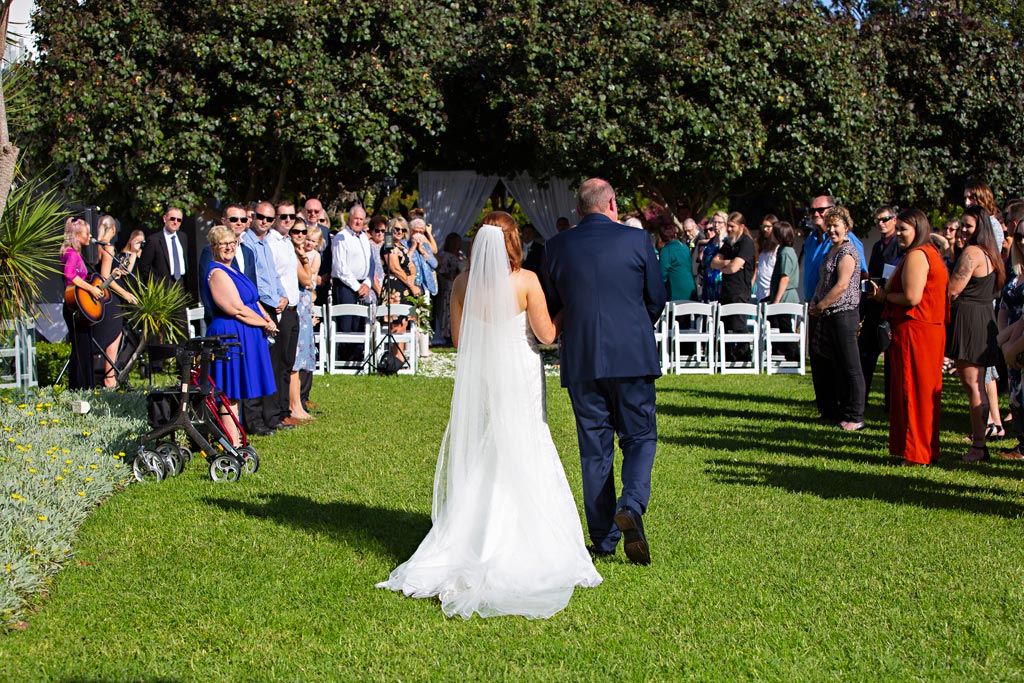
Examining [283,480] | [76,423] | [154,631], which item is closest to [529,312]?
[154,631]

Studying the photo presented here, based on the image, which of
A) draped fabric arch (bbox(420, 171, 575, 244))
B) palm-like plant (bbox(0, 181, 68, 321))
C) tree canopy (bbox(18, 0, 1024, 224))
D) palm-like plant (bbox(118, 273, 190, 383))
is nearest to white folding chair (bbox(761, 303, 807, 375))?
tree canopy (bbox(18, 0, 1024, 224))

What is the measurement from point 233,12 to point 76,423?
36.7 ft

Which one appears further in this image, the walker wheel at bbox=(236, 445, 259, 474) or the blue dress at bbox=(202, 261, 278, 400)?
the blue dress at bbox=(202, 261, 278, 400)

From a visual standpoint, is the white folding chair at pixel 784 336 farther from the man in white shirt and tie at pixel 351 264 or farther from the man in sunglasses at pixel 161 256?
the man in sunglasses at pixel 161 256

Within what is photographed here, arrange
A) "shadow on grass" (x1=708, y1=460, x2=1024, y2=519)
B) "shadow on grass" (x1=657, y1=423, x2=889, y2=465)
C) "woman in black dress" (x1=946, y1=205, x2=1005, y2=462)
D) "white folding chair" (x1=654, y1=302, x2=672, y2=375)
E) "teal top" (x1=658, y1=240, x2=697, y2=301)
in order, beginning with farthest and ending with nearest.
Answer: "teal top" (x1=658, y1=240, x2=697, y2=301) → "white folding chair" (x1=654, y1=302, x2=672, y2=375) → "shadow on grass" (x1=657, y1=423, x2=889, y2=465) → "woman in black dress" (x1=946, y1=205, x2=1005, y2=462) → "shadow on grass" (x1=708, y1=460, x2=1024, y2=519)

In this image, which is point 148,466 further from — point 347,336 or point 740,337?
point 740,337

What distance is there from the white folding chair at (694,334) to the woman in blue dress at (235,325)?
8.19 meters

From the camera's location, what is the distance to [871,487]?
7957 mm

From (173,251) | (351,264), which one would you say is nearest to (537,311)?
(351,264)

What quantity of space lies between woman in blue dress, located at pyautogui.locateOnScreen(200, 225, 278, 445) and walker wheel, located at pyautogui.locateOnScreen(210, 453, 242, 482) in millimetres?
448

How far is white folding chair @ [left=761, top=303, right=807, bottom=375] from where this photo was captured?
51.3 feet

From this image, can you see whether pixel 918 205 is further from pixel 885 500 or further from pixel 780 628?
pixel 780 628

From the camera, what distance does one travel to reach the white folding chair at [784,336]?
15.6 meters

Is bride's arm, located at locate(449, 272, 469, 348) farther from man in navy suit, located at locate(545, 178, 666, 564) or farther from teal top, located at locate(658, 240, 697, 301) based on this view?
teal top, located at locate(658, 240, 697, 301)
